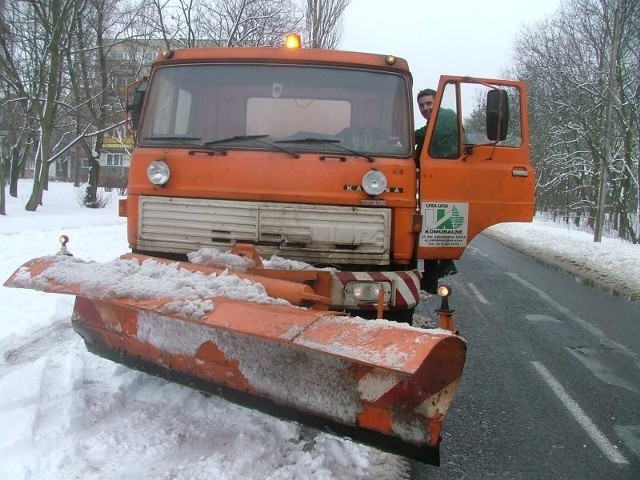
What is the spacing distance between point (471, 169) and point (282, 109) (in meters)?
1.44

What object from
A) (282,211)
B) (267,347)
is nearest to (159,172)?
(282,211)

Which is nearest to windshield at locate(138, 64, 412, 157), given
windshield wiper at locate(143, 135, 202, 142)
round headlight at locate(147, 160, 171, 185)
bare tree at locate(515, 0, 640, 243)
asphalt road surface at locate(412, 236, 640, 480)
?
windshield wiper at locate(143, 135, 202, 142)

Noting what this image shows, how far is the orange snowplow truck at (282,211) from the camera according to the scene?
9.46ft

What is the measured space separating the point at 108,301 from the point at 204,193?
106cm

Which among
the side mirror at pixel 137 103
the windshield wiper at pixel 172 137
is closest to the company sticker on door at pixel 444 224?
the windshield wiper at pixel 172 137

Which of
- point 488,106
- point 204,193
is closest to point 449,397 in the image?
point 204,193

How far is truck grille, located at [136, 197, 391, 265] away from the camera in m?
3.73

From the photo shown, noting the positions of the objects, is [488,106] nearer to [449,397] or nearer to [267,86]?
[267,86]

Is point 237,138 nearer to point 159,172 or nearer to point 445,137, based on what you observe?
point 159,172

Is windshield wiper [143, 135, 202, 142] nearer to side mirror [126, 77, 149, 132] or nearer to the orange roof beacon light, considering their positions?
side mirror [126, 77, 149, 132]

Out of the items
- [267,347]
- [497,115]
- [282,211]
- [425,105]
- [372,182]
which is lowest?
[267,347]

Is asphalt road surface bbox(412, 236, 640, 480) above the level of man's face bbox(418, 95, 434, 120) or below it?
below

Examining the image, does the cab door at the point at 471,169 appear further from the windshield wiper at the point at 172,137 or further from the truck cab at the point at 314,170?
the windshield wiper at the point at 172,137

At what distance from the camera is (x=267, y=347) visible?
2.84 metres
